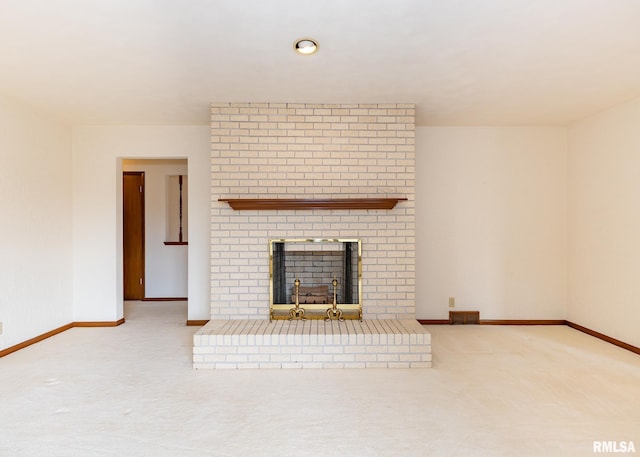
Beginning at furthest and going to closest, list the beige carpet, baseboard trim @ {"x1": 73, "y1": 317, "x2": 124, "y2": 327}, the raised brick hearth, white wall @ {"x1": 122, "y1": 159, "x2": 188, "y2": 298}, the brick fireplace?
white wall @ {"x1": 122, "y1": 159, "x2": 188, "y2": 298}, baseboard trim @ {"x1": 73, "y1": 317, "x2": 124, "y2": 327}, the brick fireplace, the raised brick hearth, the beige carpet

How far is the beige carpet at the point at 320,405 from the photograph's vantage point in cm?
198

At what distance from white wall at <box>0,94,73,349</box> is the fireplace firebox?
2.38 meters

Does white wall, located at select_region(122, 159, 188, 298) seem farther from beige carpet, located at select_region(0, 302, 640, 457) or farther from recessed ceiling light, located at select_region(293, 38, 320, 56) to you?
recessed ceiling light, located at select_region(293, 38, 320, 56)

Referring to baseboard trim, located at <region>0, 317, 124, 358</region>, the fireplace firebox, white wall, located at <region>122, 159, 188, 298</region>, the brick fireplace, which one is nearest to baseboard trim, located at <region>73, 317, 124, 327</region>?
baseboard trim, located at <region>0, 317, 124, 358</region>

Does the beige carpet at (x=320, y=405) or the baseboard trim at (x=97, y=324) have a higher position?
the baseboard trim at (x=97, y=324)

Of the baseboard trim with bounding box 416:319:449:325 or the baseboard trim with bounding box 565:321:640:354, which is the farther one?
the baseboard trim with bounding box 416:319:449:325

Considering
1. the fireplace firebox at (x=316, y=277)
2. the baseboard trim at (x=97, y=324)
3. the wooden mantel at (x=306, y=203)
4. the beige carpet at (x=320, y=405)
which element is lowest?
the beige carpet at (x=320, y=405)

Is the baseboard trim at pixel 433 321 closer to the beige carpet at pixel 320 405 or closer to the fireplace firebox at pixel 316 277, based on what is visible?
the beige carpet at pixel 320 405

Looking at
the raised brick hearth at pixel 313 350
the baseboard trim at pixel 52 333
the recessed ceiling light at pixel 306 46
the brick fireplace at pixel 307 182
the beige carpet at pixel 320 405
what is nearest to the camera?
the beige carpet at pixel 320 405

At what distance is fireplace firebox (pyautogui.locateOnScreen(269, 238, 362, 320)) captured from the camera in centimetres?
367

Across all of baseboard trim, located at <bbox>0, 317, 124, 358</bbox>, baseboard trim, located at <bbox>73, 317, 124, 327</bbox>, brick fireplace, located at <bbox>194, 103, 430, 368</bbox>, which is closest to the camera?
baseboard trim, located at <bbox>0, 317, 124, 358</bbox>

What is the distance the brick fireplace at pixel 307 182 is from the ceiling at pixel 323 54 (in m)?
0.21

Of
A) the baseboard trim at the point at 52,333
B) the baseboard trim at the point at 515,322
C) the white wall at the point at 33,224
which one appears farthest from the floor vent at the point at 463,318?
the white wall at the point at 33,224

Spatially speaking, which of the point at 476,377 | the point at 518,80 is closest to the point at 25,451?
the point at 476,377
